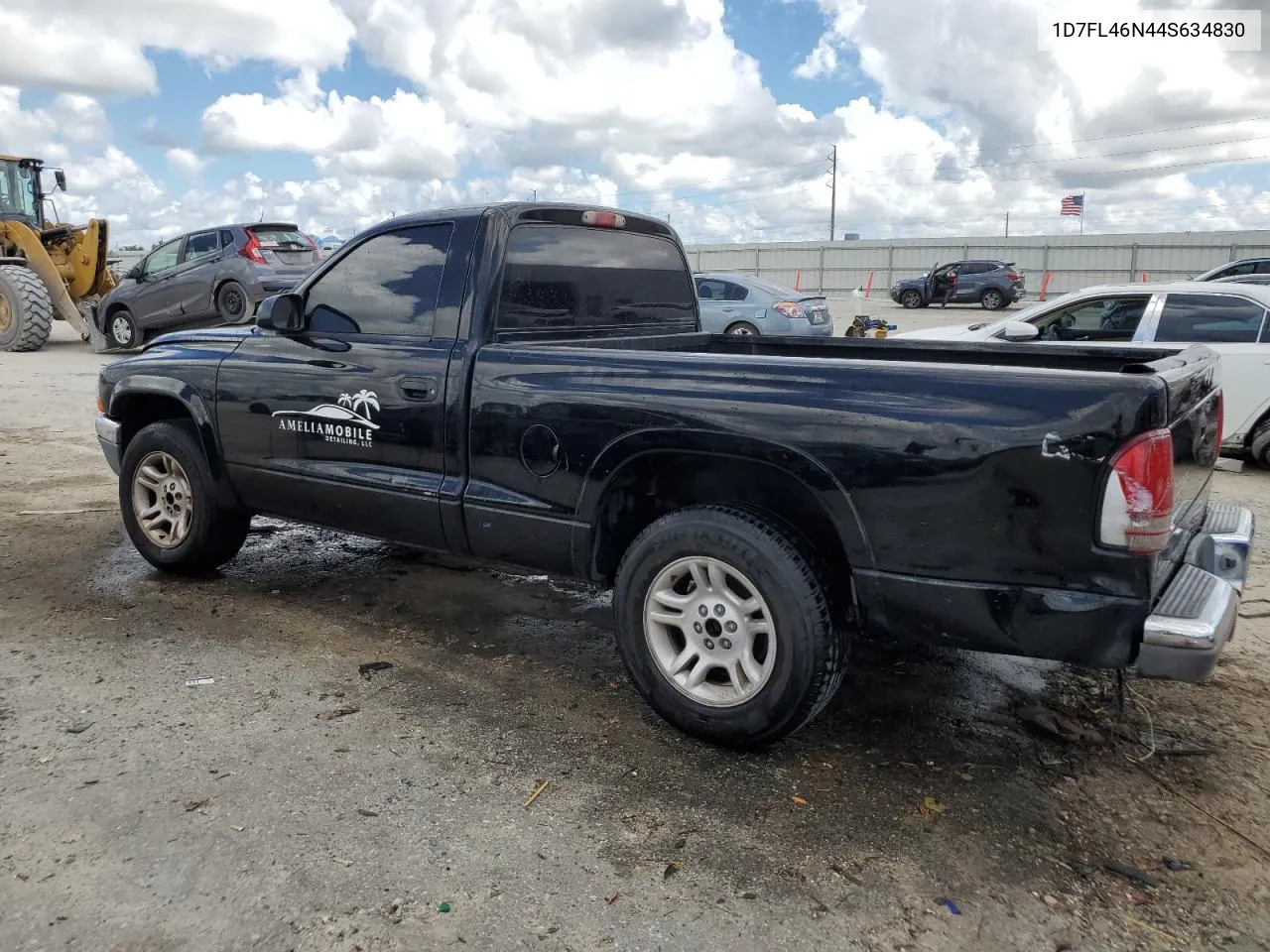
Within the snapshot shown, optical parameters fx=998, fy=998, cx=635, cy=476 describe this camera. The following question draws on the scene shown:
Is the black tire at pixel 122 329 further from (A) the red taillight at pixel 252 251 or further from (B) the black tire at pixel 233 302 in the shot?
(A) the red taillight at pixel 252 251

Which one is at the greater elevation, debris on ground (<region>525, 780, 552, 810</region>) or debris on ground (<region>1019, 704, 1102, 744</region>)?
debris on ground (<region>525, 780, 552, 810</region>)

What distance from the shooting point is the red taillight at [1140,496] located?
8.87ft

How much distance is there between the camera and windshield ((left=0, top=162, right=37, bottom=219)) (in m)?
16.7

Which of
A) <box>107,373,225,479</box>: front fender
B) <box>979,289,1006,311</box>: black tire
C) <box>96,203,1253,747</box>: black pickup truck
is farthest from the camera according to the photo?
<box>979,289,1006,311</box>: black tire

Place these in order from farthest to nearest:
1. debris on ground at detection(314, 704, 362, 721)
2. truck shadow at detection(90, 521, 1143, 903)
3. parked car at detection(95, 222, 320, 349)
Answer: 1. parked car at detection(95, 222, 320, 349)
2. debris on ground at detection(314, 704, 362, 721)
3. truck shadow at detection(90, 521, 1143, 903)

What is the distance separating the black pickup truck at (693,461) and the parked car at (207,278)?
9.88 metres

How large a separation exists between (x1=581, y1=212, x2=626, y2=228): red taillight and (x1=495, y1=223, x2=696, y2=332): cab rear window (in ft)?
0.11

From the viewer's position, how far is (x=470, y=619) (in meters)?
4.77

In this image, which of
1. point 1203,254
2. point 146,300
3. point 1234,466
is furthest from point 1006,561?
point 1203,254

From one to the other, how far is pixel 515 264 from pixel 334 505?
1.39m

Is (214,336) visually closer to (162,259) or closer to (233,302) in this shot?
(233,302)

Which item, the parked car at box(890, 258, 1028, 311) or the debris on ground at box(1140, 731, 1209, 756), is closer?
the debris on ground at box(1140, 731, 1209, 756)

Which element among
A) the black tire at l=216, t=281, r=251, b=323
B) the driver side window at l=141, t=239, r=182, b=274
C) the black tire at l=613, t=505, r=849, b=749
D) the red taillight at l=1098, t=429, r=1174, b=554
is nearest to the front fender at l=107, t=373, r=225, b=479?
the black tire at l=613, t=505, r=849, b=749

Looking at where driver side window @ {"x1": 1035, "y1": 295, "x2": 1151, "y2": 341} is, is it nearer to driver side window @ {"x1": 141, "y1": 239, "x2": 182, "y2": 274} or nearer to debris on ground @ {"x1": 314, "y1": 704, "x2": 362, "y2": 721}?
debris on ground @ {"x1": 314, "y1": 704, "x2": 362, "y2": 721}
